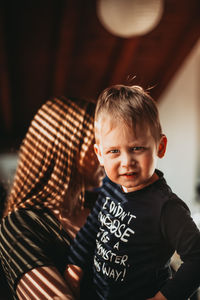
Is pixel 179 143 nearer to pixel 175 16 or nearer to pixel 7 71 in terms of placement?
pixel 175 16

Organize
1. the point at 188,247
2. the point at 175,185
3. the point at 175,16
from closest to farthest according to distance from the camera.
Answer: the point at 188,247
the point at 175,16
the point at 175,185

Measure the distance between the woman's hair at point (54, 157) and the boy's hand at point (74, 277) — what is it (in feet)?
0.71

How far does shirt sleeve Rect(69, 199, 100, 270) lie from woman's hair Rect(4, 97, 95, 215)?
0.54ft

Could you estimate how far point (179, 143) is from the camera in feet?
17.1

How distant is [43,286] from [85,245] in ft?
0.53

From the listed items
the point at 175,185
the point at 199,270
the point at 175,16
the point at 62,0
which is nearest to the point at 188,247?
the point at 199,270

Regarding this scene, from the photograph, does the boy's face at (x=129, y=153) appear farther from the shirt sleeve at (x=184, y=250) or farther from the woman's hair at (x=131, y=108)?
the shirt sleeve at (x=184, y=250)

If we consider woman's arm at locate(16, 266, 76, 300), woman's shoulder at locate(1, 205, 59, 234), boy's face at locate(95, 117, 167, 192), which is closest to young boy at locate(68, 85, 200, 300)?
boy's face at locate(95, 117, 167, 192)

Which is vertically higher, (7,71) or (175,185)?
(7,71)

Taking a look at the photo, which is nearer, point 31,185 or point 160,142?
point 160,142

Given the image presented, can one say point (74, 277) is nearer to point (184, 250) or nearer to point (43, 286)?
point (43, 286)

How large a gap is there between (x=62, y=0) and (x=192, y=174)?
344 centimetres

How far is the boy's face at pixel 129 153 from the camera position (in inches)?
29.1

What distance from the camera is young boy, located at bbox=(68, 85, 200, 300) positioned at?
0.71 m
